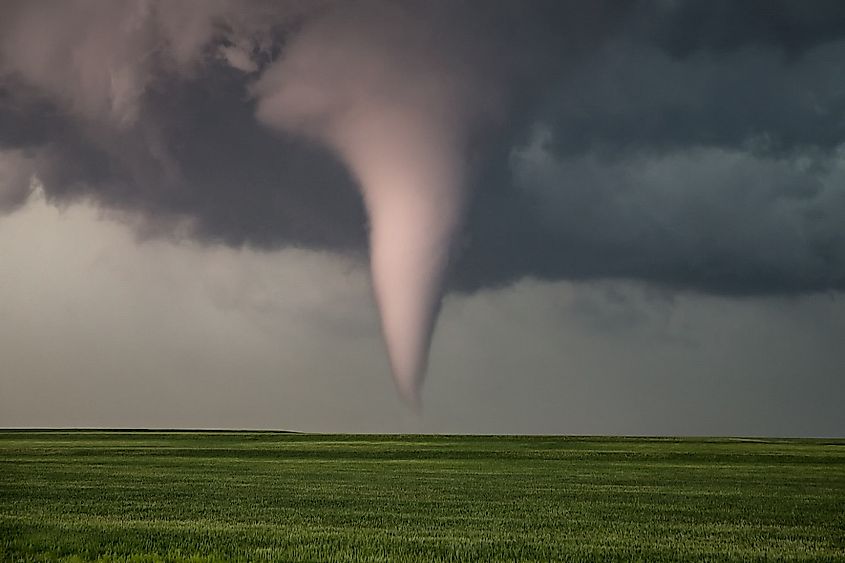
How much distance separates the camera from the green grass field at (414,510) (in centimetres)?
1935

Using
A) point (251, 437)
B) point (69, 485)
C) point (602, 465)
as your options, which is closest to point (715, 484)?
point (602, 465)

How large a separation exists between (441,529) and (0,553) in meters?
11.1

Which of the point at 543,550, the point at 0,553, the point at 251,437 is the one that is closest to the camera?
the point at 0,553

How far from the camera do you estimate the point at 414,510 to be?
27.5 m

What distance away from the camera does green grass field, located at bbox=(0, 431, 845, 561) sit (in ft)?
63.5

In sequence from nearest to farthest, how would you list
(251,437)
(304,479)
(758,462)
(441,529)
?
(441,529)
(304,479)
(758,462)
(251,437)

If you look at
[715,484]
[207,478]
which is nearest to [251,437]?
[207,478]

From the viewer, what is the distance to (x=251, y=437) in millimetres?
92500

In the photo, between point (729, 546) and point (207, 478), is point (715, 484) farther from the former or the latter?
point (207, 478)

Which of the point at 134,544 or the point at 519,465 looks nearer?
the point at 134,544

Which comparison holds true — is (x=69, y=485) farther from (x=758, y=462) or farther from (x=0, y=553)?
(x=758, y=462)

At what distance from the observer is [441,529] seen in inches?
898

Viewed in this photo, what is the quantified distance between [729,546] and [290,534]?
37.4 ft

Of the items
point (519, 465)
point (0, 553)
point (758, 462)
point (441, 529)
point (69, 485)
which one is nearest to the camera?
point (0, 553)
